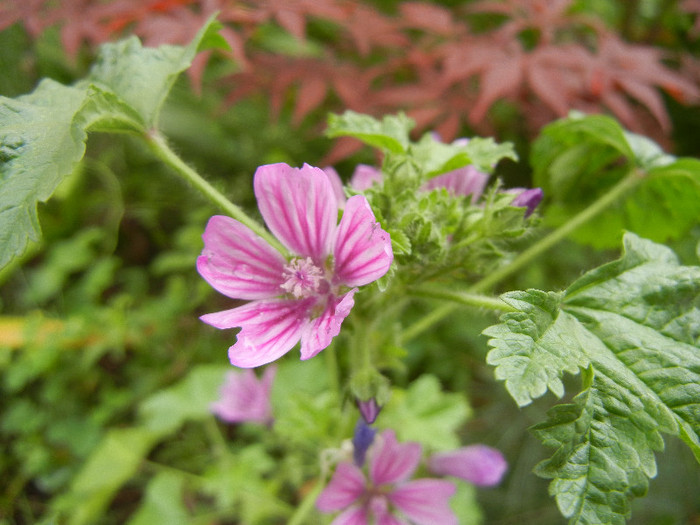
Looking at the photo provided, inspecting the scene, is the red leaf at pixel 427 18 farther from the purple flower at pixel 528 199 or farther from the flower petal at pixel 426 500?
the flower petal at pixel 426 500

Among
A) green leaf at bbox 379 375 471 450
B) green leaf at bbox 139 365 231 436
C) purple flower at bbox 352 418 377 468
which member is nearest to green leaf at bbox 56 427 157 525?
green leaf at bbox 139 365 231 436

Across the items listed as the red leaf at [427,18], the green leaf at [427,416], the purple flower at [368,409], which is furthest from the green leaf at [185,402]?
the red leaf at [427,18]

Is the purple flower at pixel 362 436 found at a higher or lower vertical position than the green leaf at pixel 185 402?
higher

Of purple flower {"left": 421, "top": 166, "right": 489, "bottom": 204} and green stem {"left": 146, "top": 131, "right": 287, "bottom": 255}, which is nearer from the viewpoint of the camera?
green stem {"left": 146, "top": 131, "right": 287, "bottom": 255}

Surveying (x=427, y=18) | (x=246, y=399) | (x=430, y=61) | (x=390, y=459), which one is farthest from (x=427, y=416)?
(x=427, y=18)

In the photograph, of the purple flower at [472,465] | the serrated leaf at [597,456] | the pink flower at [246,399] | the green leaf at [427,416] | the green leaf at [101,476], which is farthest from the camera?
the green leaf at [101,476]

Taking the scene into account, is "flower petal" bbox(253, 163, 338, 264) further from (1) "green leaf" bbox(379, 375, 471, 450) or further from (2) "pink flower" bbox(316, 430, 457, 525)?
(1) "green leaf" bbox(379, 375, 471, 450)
